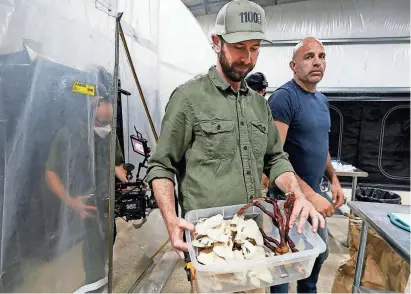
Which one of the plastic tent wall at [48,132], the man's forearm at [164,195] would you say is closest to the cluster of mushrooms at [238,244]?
the man's forearm at [164,195]

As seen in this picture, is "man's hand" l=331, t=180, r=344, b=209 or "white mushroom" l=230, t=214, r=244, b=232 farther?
"man's hand" l=331, t=180, r=344, b=209

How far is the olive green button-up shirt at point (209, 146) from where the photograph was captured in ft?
3.30

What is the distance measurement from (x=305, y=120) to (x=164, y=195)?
90 cm

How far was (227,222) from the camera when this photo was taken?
2.76 ft

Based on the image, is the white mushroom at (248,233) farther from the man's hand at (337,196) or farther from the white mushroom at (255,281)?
the man's hand at (337,196)

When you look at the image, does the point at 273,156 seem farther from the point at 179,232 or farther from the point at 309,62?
the point at 309,62

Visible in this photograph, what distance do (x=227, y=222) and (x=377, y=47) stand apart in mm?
4290

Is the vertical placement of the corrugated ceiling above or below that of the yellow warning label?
above

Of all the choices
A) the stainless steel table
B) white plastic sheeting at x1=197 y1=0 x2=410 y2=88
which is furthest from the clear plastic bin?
white plastic sheeting at x1=197 y1=0 x2=410 y2=88

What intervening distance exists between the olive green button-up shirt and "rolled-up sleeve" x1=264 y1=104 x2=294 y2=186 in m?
0.11

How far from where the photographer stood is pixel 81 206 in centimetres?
144

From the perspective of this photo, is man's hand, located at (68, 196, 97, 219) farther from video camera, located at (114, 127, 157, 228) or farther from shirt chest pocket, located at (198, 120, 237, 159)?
shirt chest pocket, located at (198, 120, 237, 159)

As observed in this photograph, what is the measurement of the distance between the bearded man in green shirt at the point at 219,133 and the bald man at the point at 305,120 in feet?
1.41

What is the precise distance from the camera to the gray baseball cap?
0.97 meters
